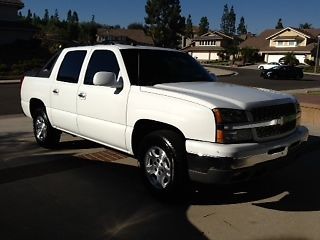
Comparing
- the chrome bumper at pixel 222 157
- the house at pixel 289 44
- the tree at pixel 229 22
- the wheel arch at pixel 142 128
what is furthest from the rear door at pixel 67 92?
the tree at pixel 229 22

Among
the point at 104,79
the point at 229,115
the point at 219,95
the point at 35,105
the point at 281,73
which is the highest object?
the point at 104,79

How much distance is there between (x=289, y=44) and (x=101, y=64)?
261ft

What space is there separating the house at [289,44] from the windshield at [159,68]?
7456 cm

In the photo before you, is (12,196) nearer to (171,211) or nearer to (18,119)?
(171,211)

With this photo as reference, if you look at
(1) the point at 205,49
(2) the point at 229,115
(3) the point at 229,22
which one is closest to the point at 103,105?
(2) the point at 229,115

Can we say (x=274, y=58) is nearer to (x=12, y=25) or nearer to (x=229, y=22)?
(x=12, y=25)

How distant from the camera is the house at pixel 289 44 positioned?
3086 inches

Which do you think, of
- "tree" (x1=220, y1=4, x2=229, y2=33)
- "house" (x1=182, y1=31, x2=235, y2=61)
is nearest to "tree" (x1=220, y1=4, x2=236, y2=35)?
"tree" (x1=220, y1=4, x2=229, y2=33)

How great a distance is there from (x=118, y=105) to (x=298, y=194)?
2.44 metres

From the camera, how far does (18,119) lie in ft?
36.7

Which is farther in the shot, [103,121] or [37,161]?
[37,161]

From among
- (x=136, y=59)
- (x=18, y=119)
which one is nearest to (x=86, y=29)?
(x=18, y=119)

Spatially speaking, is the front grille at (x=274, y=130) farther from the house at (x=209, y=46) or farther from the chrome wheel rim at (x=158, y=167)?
the house at (x=209, y=46)

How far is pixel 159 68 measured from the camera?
20.0ft
